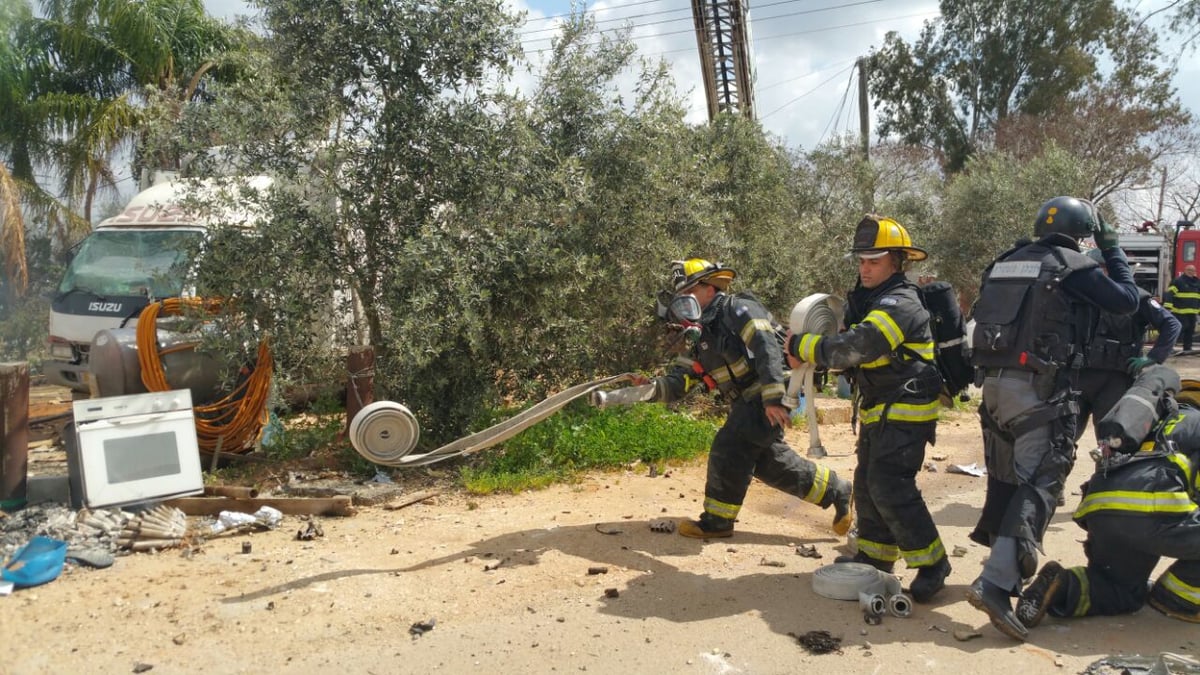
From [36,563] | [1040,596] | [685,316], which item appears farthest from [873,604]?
[36,563]

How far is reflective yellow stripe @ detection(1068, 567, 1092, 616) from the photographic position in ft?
13.6

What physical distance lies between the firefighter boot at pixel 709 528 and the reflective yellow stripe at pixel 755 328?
122 cm

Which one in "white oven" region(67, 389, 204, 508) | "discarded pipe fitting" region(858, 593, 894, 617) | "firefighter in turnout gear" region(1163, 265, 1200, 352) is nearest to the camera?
"discarded pipe fitting" region(858, 593, 894, 617)

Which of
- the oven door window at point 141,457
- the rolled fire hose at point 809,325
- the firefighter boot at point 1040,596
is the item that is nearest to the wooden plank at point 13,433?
the oven door window at point 141,457

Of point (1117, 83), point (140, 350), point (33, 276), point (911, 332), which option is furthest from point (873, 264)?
point (1117, 83)

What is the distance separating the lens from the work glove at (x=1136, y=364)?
5.15 meters

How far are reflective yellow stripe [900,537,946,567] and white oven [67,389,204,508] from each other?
4746 mm

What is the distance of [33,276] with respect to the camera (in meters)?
21.9

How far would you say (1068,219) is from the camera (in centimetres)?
469

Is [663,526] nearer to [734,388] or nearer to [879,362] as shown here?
[734,388]

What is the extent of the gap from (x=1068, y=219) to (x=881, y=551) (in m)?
2.06

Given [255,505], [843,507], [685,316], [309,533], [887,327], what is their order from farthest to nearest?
[255,505] → [843,507] → [309,533] → [685,316] → [887,327]

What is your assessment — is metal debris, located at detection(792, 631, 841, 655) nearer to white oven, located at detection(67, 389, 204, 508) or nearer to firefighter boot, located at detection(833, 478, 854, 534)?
firefighter boot, located at detection(833, 478, 854, 534)

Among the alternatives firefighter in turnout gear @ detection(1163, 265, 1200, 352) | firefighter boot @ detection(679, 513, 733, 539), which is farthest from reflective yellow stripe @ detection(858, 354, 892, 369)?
firefighter in turnout gear @ detection(1163, 265, 1200, 352)
